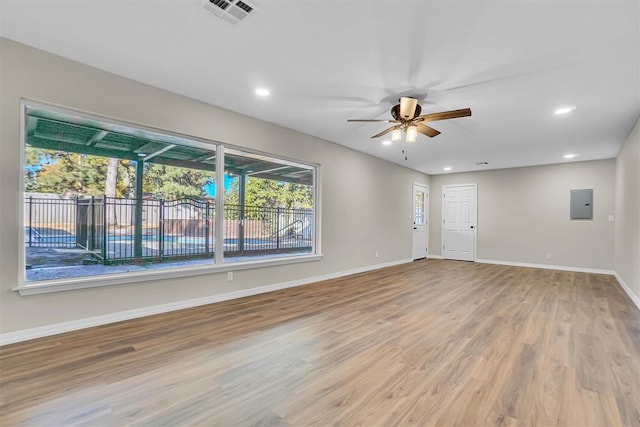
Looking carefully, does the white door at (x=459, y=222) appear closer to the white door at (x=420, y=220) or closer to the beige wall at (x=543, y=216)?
the beige wall at (x=543, y=216)

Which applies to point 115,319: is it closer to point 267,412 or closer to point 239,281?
point 239,281

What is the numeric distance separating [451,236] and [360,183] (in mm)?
4000

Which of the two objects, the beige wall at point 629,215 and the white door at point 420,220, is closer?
the beige wall at point 629,215

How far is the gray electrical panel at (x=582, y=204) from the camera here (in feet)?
22.0

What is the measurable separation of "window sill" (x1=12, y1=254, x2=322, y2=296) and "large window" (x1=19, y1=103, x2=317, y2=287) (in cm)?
3

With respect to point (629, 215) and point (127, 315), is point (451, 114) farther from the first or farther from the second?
point (127, 315)

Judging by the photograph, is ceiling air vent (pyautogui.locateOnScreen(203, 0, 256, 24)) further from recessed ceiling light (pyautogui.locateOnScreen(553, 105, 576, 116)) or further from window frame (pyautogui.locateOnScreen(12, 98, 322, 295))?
recessed ceiling light (pyautogui.locateOnScreen(553, 105, 576, 116))

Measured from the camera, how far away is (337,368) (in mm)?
2283

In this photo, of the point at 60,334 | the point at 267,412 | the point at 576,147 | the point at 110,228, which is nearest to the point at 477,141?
the point at 576,147

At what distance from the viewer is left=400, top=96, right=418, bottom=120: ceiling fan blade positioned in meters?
3.27

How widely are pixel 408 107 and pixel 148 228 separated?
11.0 feet

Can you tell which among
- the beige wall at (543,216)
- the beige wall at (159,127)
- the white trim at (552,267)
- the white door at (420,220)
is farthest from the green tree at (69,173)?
the white trim at (552,267)

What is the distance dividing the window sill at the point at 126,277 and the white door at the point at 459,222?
19.9 ft

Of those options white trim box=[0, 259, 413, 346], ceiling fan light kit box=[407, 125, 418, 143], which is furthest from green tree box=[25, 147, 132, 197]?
ceiling fan light kit box=[407, 125, 418, 143]
